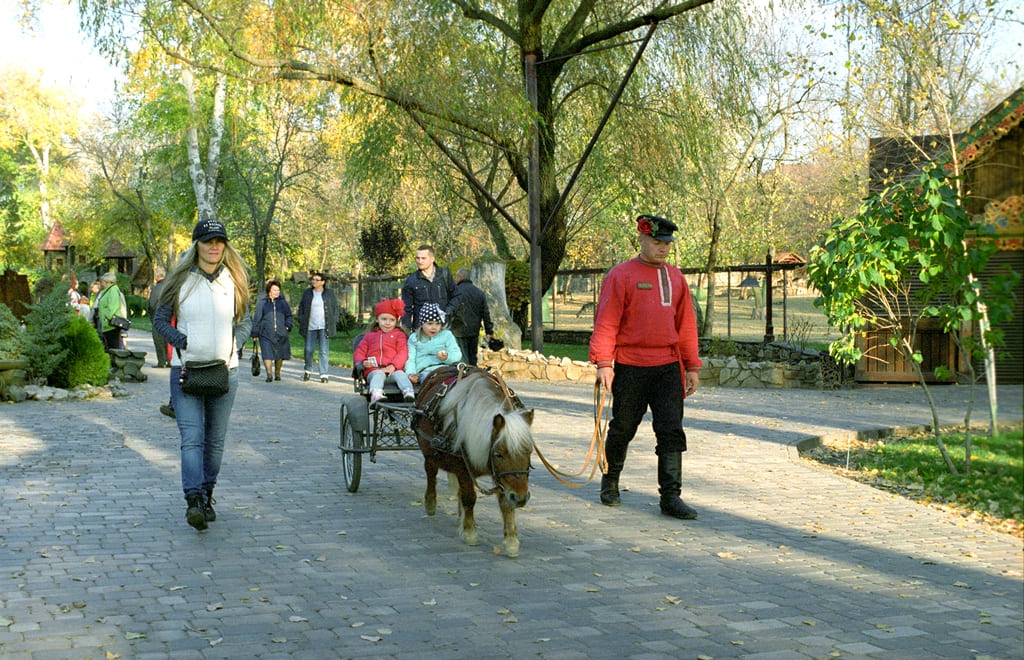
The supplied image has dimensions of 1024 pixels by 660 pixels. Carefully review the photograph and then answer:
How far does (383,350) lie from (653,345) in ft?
8.01

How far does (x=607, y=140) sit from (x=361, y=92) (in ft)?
19.6

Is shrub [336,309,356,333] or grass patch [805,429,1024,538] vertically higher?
shrub [336,309,356,333]

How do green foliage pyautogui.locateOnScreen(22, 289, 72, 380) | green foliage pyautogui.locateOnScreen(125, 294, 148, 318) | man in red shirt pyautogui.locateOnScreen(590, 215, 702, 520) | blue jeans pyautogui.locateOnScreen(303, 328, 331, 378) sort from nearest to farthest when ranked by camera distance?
man in red shirt pyautogui.locateOnScreen(590, 215, 702, 520) < green foliage pyautogui.locateOnScreen(22, 289, 72, 380) < blue jeans pyautogui.locateOnScreen(303, 328, 331, 378) < green foliage pyautogui.locateOnScreen(125, 294, 148, 318)

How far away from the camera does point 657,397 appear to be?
28.0ft

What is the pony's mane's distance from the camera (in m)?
6.91

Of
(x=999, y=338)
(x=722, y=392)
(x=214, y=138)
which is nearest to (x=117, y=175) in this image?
(x=214, y=138)

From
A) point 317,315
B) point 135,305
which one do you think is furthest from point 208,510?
point 135,305

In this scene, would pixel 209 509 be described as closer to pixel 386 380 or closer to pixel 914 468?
pixel 386 380

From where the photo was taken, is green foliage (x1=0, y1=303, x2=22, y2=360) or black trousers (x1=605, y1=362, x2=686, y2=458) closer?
black trousers (x1=605, y1=362, x2=686, y2=458)

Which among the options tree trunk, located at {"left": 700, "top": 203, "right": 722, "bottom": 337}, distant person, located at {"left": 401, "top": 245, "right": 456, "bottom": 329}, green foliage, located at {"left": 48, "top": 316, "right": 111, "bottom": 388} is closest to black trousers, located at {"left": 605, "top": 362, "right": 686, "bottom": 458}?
distant person, located at {"left": 401, "top": 245, "right": 456, "bottom": 329}

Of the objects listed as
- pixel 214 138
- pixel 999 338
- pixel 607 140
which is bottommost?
pixel 999 338

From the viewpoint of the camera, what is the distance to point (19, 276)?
25406mm

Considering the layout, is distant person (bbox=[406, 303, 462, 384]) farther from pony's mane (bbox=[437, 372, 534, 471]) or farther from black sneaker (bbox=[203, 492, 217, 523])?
black sneaker (bbox=[203, 492, 217, 523])

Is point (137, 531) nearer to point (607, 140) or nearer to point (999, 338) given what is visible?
point (999, 338)
